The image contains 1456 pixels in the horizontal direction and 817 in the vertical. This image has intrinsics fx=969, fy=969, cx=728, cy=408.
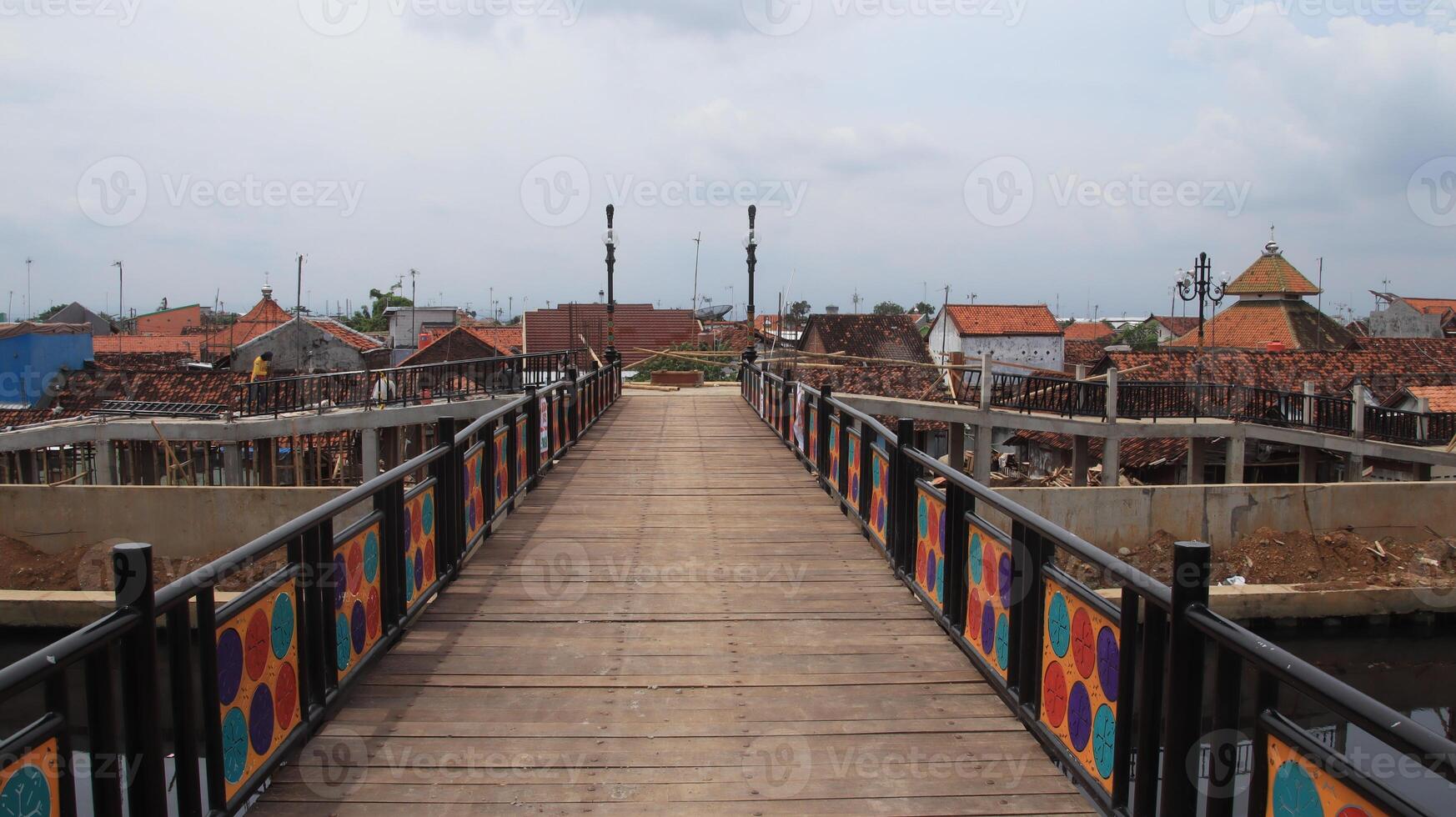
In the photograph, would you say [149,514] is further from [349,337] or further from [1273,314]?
[1273,314]

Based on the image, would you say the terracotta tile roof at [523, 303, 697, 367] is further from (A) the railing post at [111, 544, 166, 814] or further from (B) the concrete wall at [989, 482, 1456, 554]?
(A) the railing post at [111, 544, 166, 814]

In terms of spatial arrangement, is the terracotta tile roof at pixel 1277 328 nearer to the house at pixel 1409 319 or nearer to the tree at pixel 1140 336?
the house at pixel 1409 319

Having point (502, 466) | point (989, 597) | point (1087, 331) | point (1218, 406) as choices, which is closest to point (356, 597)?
point (989, 597)

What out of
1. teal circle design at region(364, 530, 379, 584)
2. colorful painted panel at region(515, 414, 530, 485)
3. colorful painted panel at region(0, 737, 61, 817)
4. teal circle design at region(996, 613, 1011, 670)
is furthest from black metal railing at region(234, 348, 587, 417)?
colorful painted panel at region(0, 737, 61, 817)

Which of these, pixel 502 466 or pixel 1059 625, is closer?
pixel 1059 625

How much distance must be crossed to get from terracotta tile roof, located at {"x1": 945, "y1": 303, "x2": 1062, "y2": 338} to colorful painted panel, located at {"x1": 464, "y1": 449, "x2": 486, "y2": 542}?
1868 inches

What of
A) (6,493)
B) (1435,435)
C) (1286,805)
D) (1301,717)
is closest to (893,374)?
(1435,435)

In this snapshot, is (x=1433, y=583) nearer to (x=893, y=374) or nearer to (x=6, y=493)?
(x=893, y=374)

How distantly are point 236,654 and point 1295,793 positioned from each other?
130 inches

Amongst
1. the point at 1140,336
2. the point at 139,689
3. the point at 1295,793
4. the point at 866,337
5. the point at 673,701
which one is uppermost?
the point at 1140,336

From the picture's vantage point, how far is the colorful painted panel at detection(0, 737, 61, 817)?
2.30 m

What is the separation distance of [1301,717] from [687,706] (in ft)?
32.5

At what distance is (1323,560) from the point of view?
16391 millimetres

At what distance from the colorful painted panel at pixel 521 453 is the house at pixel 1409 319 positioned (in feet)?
176
